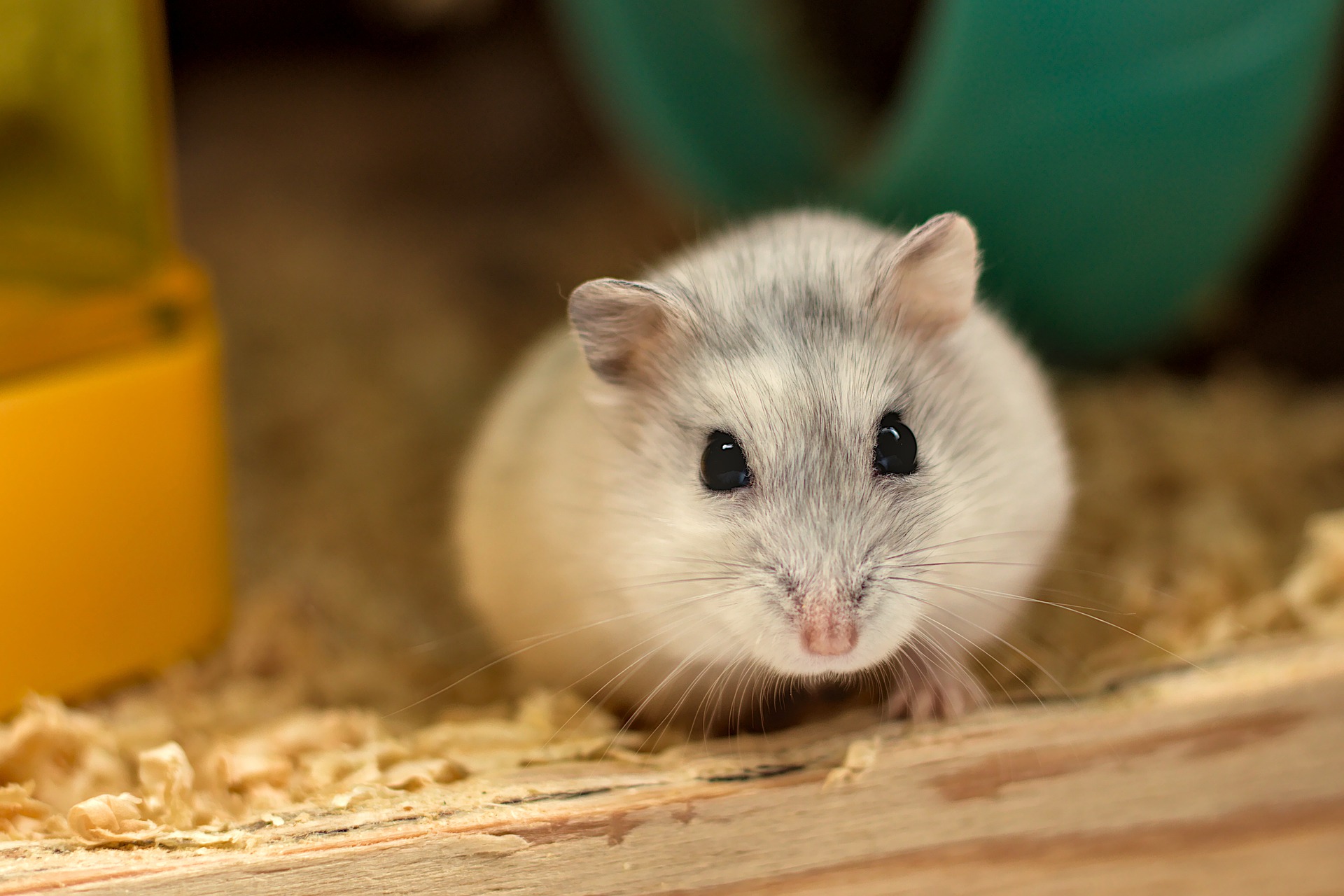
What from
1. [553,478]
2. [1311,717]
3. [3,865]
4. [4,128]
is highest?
[4,128]

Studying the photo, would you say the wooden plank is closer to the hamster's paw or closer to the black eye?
the hamster's paw

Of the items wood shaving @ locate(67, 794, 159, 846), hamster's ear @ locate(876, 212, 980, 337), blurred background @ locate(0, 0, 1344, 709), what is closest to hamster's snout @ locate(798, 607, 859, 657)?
hamster's ear @ locate(876, 212, 980, 337)

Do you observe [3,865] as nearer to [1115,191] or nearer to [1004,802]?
[1004,802]

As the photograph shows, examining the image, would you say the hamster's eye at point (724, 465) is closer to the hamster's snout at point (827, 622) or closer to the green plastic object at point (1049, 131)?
the hamster's snout at point (827, 622)

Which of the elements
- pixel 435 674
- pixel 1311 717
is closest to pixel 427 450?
pixel 435 674

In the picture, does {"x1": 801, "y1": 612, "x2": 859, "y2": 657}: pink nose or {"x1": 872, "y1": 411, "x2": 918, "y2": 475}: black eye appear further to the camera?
{"x1": 872, "y1": 411, "x2": 918, "y2": 475}: black eye
